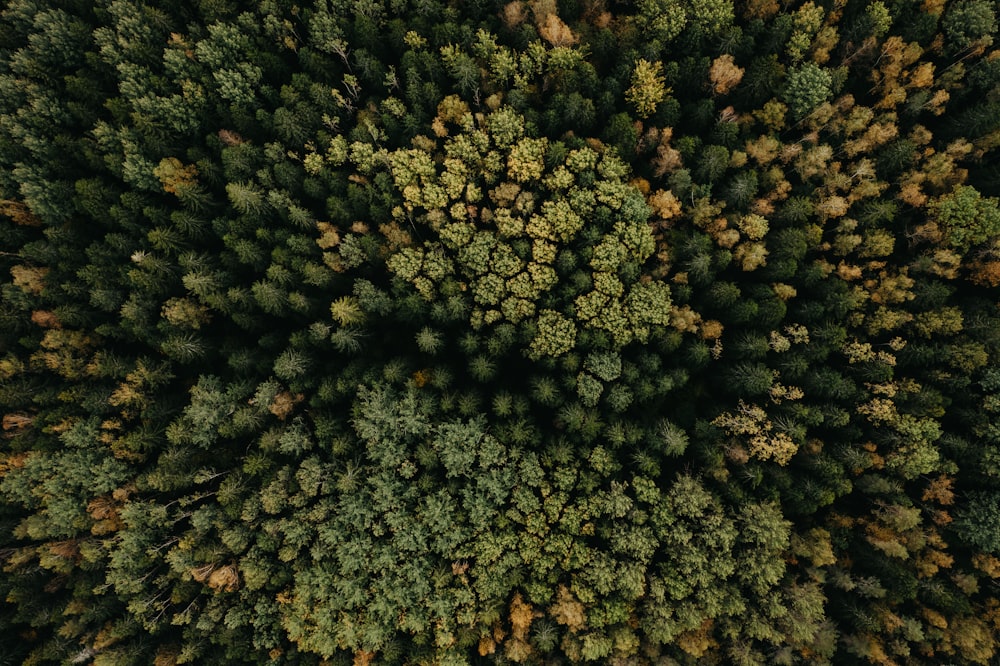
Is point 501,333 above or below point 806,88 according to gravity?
below

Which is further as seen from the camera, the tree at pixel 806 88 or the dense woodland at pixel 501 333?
the tree at pixel 806 88

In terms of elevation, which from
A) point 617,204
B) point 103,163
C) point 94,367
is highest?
point 617,204

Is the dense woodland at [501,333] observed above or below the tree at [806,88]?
below

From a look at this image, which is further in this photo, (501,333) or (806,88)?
(806,88)

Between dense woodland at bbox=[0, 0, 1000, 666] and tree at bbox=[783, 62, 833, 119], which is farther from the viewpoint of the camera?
tree at bbox=[783, 62, 833, 119]

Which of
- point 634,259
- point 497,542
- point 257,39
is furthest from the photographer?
point 257,39

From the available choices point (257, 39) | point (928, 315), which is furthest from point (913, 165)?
point (257, 39)

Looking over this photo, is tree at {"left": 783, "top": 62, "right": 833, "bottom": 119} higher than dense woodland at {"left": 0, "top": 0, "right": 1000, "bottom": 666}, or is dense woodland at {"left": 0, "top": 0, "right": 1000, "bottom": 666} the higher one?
tree at {"left": 783, "top": 62, "right": 833, "bottom": 119}

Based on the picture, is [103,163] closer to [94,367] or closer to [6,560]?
[94,367]
